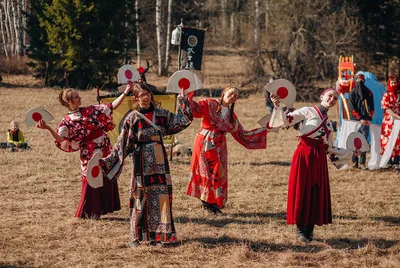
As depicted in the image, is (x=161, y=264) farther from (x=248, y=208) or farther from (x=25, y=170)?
(x=25, y=170)

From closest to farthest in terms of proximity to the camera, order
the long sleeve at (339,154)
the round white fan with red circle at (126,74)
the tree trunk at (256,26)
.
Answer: the long sleeve at (339,154) → the round white fan with red circle at (126,74) → the tree trunk at (256,26)

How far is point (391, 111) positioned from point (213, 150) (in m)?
4.18

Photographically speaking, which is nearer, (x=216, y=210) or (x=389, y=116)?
(x=216, y=210)

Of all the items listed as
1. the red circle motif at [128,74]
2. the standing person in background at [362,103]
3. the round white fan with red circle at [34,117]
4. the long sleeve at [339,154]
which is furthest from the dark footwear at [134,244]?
the standing person in background at [362,103]

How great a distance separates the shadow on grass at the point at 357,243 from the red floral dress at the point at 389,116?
433 cm

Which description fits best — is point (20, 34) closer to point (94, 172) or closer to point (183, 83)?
point (183, 83)

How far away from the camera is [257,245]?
265 inches

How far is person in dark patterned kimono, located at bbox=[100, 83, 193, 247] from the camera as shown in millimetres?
6387

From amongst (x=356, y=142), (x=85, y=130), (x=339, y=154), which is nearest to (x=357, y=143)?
(x=356, y=142)

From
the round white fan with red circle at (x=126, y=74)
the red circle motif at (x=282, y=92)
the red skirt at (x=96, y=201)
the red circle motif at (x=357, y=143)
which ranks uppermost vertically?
the round white fan with red circle at (x=126, y=74)

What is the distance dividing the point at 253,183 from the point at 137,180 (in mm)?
4113

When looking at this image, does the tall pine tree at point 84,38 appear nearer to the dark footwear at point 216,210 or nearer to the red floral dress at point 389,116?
the red floral dress at point 389,116

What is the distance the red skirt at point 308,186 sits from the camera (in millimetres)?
6680

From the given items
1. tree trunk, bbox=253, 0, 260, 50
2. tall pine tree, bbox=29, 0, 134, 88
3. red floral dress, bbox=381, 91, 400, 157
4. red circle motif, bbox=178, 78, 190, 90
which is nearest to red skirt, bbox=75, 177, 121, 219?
red circle motif, bbox=178, 78, 190, 90
